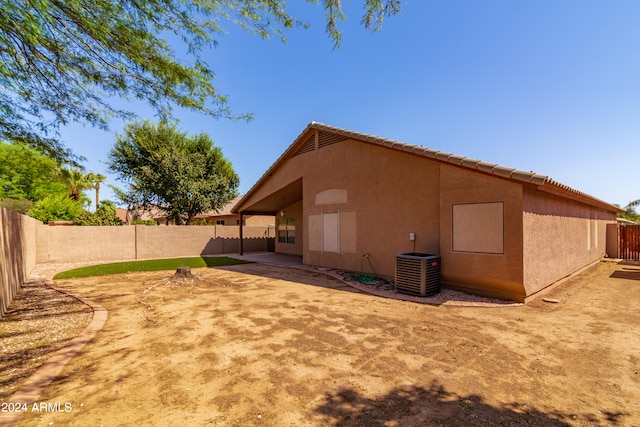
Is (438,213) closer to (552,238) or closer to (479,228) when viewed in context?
(479,228)

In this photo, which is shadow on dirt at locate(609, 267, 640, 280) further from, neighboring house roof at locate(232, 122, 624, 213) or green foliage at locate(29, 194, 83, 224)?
green foliage at locate(29, 194, 83, 224)

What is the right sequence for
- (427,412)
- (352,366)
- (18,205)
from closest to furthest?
(427,412)
(352,366)
(18,205)

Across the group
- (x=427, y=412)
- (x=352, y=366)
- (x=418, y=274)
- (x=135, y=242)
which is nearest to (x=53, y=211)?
(x=135, y=242)

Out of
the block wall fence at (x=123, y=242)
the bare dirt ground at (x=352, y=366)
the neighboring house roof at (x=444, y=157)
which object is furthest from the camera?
the block wall fence at (x=123, y=242)

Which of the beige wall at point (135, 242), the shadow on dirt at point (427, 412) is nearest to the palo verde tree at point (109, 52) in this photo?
the shadow on dirt at point (427, 412)

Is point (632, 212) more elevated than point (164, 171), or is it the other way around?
point (164, 171)

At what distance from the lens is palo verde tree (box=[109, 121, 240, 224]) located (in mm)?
22531

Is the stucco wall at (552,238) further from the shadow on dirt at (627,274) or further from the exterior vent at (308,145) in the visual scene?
the exterior vent at (308,145)

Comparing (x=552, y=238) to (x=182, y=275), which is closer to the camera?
(x=552, y=238)

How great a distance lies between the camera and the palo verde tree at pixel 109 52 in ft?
15.0

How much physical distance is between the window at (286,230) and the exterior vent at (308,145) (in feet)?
20.7

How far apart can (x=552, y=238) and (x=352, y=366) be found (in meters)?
8.18

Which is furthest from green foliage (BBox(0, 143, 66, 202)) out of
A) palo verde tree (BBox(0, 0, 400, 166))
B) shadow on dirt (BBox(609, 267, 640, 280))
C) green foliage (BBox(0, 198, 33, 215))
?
green foliage (BBox(0, 198, 33, 215))

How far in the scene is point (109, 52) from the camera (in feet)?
17.0
